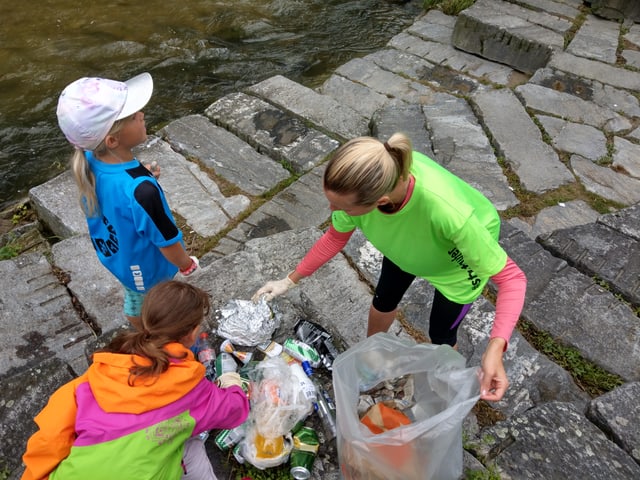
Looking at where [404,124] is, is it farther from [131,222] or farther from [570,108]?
[131,222]

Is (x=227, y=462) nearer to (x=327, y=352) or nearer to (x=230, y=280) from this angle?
(x=327, y=352)

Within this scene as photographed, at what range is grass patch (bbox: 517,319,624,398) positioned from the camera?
2.33 m

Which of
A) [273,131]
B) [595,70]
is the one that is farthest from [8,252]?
[595,70]

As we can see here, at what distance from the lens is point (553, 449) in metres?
1.78

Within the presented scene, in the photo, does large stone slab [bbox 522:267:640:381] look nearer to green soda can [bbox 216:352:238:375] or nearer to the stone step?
the stone step

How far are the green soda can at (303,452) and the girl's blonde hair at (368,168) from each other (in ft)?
3.04

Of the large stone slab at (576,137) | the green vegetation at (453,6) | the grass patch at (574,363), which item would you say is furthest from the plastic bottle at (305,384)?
the green vegetation at (453,6)

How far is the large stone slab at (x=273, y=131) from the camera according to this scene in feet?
12.5

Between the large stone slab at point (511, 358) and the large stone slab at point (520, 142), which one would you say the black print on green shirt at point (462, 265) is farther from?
the large stone slab at point (520, 142)

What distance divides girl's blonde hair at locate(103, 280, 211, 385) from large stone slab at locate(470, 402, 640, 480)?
1156 mm

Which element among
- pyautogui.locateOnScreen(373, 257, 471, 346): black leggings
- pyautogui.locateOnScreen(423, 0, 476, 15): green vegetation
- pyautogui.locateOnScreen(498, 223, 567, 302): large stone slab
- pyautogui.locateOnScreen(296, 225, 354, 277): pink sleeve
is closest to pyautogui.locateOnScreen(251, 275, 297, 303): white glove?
pyautogui.locateOnScreen(296, 225, 354, 277): pink sleeve

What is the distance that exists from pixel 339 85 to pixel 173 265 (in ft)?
10.7

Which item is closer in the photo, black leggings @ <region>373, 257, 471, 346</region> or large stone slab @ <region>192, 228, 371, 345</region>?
black leggings @ <region>373, 257, 471, 346</region>

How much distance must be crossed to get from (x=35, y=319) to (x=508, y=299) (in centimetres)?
234
